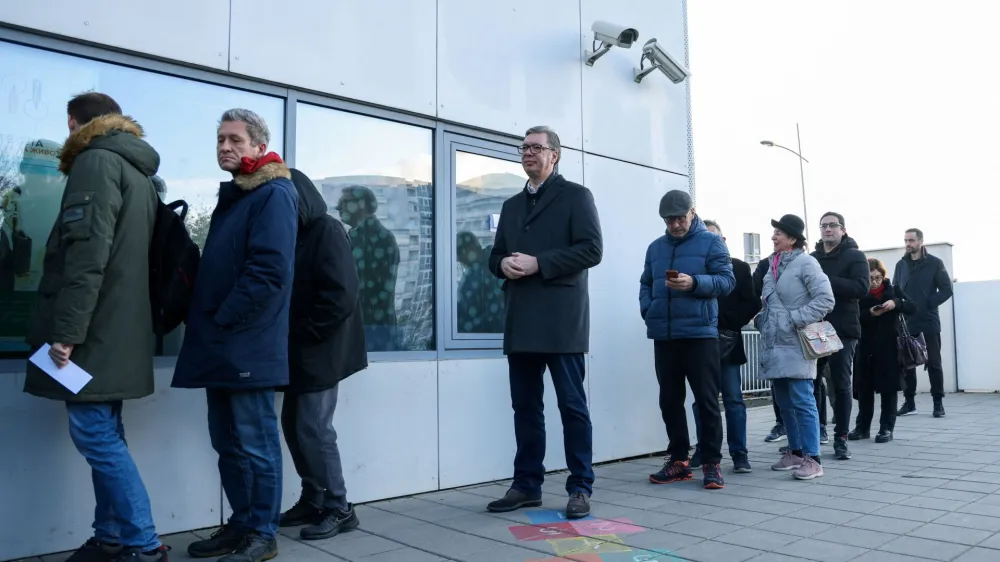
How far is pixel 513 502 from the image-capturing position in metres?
4.52

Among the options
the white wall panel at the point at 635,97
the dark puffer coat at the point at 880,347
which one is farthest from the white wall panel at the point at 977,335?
the white wall panel at the point at 635,97

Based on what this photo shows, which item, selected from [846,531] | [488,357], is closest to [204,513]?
[488,357]

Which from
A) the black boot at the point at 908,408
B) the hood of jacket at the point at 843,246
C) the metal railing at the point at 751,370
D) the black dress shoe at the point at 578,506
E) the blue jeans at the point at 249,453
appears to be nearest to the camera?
the blue jeans at the point at 249,453

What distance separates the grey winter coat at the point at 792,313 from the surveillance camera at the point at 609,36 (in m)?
Answer: 2.18

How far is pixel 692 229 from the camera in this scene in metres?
5.41

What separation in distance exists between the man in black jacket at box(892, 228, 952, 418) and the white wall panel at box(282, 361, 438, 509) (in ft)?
22.6

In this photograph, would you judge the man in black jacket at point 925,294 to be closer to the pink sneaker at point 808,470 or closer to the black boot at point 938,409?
the black boot at point 938,409

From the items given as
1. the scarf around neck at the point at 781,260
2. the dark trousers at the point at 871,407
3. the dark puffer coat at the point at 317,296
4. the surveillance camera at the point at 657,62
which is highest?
the surveillance camera at the point at 657,62

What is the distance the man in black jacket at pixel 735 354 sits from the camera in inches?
229

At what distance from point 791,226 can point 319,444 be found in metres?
3.67

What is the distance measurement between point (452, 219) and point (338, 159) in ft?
3.07

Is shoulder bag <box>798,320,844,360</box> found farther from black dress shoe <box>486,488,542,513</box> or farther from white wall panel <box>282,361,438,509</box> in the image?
white wall panel <box>282,361,438,509</box>

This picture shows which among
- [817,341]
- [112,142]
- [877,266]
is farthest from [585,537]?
[877,266]

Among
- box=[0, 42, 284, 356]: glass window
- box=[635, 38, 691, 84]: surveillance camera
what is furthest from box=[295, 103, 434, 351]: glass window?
box=[635, 38, 691, 84]: surveillance camera
